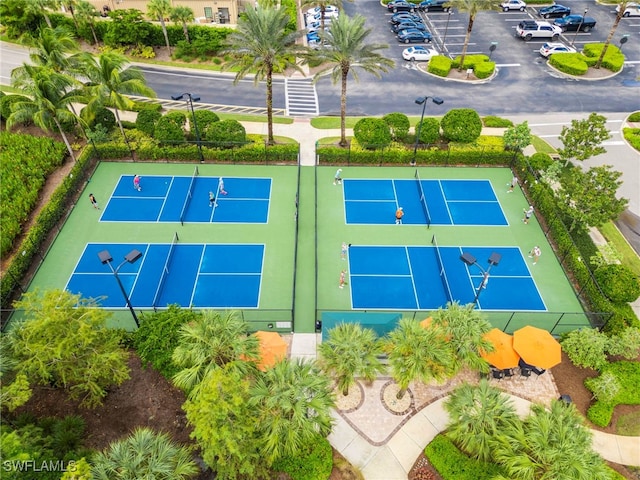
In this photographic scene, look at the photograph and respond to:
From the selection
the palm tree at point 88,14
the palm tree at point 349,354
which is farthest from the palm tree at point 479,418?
the palm tree at point 88,14

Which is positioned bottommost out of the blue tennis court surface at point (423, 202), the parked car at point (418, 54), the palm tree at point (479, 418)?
the blue tennis court surface at point (423, 202)

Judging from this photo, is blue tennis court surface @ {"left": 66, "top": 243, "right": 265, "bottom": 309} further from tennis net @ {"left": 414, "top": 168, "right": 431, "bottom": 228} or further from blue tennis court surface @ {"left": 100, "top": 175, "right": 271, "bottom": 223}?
tennis net @ {"left": 414, "top": 168, "right": 431, "bottom": 228}

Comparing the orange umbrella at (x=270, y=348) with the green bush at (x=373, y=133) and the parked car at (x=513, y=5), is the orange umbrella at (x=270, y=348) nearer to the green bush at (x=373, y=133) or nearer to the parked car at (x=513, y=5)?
the green bush at (x=373, y=133)

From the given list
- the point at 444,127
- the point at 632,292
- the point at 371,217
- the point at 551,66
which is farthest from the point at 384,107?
the point at 632,292

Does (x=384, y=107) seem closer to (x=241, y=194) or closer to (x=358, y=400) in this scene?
(x=241, y=194)

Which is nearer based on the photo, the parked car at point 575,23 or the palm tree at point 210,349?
the palm tree at point 210,349

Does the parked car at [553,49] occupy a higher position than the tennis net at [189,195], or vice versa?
the parked car at [553,49]
